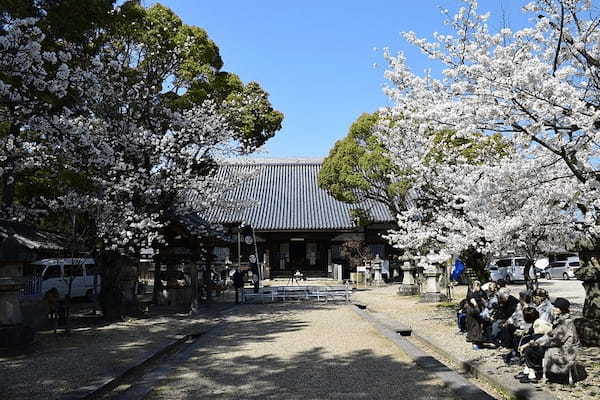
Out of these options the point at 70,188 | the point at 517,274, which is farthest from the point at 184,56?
the point at 517,274

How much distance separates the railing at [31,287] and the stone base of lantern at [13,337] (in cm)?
545

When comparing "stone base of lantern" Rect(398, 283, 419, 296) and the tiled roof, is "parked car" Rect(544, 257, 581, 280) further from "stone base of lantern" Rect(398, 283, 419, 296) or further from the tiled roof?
"stone base of lantern" Rect(398, 283, 419, 296)

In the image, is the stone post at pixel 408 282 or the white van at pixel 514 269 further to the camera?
the white van at pixel 514 269

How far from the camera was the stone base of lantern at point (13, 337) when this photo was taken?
909 centimetres

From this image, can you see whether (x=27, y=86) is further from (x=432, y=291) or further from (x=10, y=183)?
(x=432, y=291)

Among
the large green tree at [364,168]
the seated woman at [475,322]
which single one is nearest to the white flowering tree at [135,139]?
the large green tree at [364,168]

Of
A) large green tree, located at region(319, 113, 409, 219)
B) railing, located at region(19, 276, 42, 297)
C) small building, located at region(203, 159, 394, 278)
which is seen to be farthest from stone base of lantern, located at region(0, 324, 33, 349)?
small building, located at region(203, 159, 394, 278)

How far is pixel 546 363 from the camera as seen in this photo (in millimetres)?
6324

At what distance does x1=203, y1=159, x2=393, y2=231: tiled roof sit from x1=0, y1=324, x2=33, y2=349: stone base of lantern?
2036cm

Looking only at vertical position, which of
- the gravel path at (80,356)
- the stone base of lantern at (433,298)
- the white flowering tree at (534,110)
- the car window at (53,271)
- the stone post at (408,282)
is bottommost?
the gravel path at (80,356)

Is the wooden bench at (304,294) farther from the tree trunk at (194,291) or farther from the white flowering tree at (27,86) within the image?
the white flowering tree at (27,86)

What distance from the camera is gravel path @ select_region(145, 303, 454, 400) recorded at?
6512 mm

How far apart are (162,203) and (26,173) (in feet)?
12.2

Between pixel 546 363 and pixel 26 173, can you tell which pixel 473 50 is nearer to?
pixel 546 363
